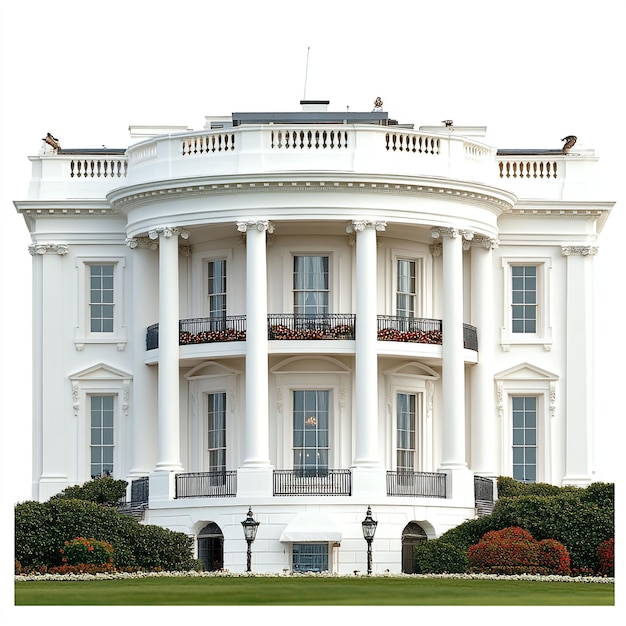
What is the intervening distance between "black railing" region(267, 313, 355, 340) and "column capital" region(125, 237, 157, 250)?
4.31m

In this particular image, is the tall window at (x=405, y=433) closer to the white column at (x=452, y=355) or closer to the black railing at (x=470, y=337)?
the white column at (x=452, y=355)

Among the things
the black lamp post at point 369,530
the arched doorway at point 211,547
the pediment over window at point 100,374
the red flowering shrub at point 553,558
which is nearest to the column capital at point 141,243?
the pediment over window at point 100,374

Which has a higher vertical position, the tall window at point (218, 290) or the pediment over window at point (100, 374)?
the tall window at point (218, 290)

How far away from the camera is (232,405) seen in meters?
58.9

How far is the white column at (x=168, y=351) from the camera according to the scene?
187 ft

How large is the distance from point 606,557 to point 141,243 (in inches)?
663

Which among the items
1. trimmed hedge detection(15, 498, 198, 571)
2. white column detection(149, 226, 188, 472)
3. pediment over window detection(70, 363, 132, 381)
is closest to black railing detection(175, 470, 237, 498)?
white column detection(149, 226, 188, 472)

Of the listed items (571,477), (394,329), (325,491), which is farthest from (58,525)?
(571,477)

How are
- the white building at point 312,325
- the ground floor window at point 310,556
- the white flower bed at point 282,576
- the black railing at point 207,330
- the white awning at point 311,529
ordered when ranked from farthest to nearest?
the black railing at point 207,330 → the white building at point 312,325 → the ground floor window at point 310,556 → the white awning at point 311,529 → the white flower bed at point 282,576

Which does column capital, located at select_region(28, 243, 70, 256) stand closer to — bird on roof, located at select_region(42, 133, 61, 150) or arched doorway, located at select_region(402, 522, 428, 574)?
bird on roof, located at select_region(42, 133, 61, 150)

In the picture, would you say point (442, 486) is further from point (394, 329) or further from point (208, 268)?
point (208, 268)

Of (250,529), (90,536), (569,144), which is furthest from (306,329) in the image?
(569,144)

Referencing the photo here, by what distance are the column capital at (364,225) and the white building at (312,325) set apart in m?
0.07

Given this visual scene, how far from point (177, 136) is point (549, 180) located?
464 inches
